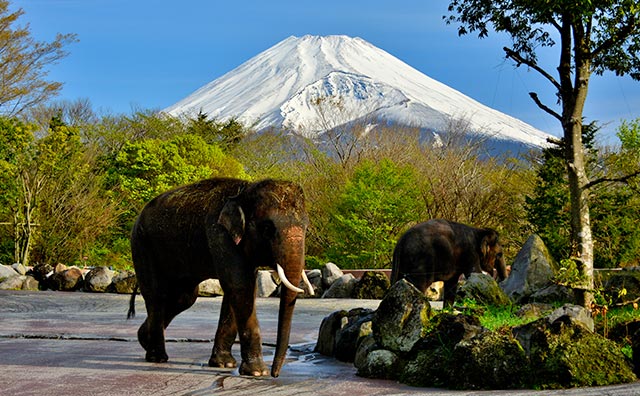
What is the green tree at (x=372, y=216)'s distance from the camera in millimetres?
31156

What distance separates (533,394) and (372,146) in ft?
125

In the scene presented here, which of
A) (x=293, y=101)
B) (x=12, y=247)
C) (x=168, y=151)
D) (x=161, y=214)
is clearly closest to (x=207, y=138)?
(x=168, y=151)

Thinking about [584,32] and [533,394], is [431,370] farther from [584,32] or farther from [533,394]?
[584,32]

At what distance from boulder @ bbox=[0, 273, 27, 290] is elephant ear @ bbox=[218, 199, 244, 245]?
20.4 metres

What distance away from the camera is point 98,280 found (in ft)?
85.7

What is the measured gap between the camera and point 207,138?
54.2m

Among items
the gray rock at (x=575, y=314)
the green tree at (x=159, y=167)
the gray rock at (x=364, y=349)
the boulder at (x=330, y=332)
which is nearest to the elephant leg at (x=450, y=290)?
the boulder at (x=330, y=332)

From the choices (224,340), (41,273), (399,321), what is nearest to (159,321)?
(224,340)

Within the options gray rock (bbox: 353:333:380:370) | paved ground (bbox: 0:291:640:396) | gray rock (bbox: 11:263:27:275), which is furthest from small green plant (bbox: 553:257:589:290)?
gray rock (bbox: 11:263:27:275)

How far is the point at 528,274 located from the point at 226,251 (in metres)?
7.40

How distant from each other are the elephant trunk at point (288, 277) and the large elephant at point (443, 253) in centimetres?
642

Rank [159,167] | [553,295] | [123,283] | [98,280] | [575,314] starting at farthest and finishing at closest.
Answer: [159,167] → [98,280] → [123,283] → [553,295] → [575,314]

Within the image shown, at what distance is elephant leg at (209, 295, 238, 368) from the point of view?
871 centimetres

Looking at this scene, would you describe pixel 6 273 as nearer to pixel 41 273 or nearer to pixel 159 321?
pixel 41 273
